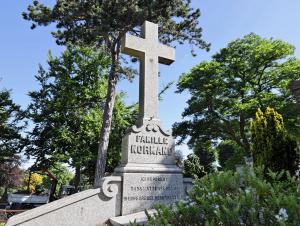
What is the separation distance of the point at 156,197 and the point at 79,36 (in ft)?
37.2

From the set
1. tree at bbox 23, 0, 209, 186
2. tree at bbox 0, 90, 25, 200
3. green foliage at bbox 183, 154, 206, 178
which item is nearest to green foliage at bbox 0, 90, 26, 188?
tree at bbox 0, 90, 25, 200

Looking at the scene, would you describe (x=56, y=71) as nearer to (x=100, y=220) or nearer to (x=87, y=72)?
(x=87, y=72)

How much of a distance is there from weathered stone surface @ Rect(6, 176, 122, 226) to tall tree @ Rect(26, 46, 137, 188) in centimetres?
1358

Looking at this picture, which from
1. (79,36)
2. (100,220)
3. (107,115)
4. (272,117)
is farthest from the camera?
(107,115)

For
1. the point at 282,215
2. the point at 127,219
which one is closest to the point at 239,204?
the point at 282,215

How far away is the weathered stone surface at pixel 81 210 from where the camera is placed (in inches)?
222

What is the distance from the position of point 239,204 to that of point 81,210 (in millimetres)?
4821

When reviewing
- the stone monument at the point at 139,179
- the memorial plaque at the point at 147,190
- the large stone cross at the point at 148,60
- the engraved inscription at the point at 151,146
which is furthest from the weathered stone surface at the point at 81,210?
the large stone cross at the point at 148,60

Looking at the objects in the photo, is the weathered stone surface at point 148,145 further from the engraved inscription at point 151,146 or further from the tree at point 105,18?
the tree at point 105,18

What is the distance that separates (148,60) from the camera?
833 centimetres

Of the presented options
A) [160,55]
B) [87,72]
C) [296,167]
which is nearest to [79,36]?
[87,72]

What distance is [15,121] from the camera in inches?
841

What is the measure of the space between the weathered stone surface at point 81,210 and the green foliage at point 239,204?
13.7 ft

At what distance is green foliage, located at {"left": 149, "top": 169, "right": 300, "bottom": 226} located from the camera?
184 centimetres
